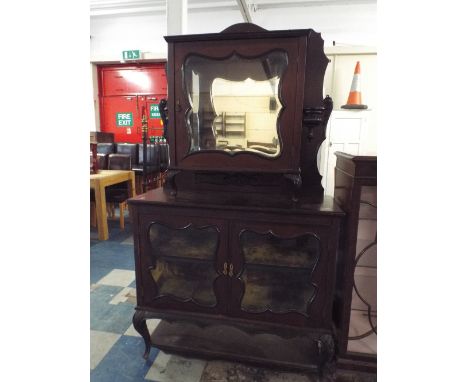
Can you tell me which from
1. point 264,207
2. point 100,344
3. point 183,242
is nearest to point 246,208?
point 264,207

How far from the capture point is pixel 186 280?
1.23m

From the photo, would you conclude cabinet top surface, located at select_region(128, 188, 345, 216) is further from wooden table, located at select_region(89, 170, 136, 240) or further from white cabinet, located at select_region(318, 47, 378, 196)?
white cabinet, located at select_region(318, 47, 378, 196)

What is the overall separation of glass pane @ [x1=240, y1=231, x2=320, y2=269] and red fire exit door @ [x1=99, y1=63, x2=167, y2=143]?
14.1 ft

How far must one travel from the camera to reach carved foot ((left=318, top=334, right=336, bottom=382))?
42.4 inches

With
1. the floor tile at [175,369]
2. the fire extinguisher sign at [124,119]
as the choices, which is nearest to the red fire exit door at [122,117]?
the fire extinguisher sign at [124,119]

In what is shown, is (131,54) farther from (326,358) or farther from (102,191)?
(326,358)

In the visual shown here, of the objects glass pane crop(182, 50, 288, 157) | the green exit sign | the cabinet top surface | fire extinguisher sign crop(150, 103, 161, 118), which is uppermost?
the green exit sign

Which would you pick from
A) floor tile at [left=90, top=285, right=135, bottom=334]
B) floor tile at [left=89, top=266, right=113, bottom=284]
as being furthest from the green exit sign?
floor tile at [left=90, top=285, right=135, bottom=334]

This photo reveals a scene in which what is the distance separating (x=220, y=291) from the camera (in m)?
1.14

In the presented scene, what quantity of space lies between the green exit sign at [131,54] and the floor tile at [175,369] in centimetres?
474
